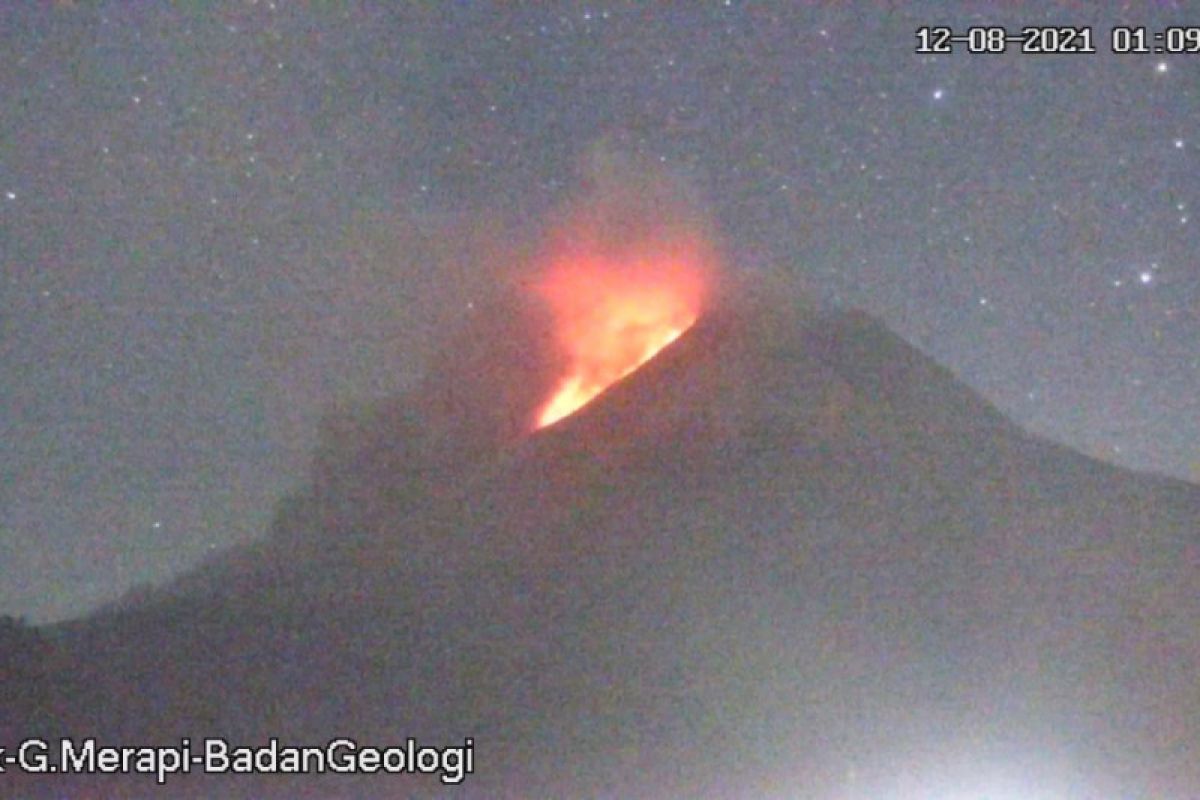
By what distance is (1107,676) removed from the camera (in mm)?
33906

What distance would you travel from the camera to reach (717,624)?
39188 millimetres


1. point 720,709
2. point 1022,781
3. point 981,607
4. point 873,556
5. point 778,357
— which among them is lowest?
point 1022,781

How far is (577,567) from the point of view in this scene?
45469mm

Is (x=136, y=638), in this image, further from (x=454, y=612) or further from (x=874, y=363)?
(x=874, y=363)

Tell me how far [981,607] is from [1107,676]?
20.8 feet

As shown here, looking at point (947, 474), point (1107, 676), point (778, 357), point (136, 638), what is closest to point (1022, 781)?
point (1107, 676)

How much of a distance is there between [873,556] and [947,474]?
9886 millimetres

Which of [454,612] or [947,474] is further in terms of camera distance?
[947,474]

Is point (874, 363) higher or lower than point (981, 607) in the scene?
higher

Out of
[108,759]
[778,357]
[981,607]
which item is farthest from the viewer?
[778,357]

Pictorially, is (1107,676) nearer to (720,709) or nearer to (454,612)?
(720,709)

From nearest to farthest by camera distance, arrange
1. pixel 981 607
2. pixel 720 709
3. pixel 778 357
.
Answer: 1. pixel 720 709
2. pixel 981 607
3. pixel 778 357

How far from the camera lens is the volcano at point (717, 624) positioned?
28.8 m

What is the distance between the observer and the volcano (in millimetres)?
28812
